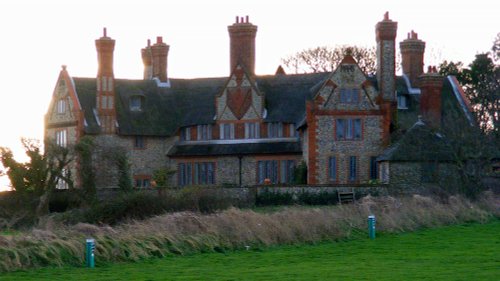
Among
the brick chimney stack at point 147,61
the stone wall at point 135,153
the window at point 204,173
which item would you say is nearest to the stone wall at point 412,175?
the window at point 204,173

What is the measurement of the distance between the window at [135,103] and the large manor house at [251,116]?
0.21 feet

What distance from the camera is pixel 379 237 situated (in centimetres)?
4291

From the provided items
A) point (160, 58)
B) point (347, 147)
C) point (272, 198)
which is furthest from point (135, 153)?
point (272, 198)

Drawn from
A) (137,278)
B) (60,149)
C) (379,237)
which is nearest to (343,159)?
(60,149)

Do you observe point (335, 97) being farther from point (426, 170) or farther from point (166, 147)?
point (166, 147)

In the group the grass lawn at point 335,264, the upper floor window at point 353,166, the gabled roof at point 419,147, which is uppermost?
the gabled roof at point 419,147

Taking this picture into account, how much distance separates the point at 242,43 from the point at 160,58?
7.26 m

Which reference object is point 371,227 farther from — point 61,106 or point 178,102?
point 178,102

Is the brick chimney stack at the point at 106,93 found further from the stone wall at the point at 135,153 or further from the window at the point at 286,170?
the window at the point at 286,170

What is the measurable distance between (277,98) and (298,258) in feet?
138

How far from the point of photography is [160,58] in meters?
82.2

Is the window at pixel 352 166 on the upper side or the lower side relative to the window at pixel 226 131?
lower

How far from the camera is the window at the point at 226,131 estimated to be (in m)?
77.7

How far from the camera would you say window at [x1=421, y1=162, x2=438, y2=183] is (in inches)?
2623
